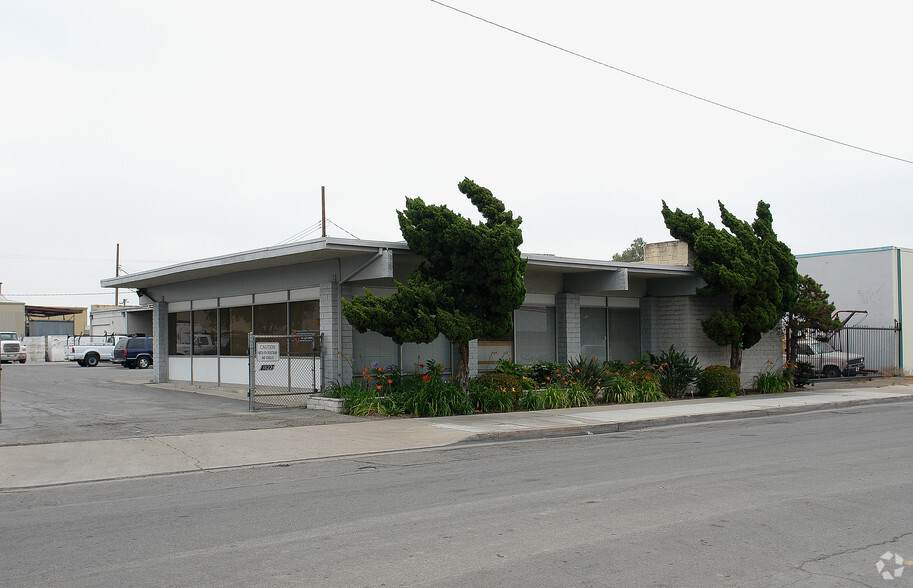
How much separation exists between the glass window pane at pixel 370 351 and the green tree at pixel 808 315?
1289cm

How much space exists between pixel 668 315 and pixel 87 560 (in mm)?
21036

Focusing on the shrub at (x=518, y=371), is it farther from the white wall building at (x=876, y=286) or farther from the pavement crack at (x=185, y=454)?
the white wall building at (x=876, y=286)

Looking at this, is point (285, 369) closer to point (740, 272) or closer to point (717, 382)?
point (717, 382)

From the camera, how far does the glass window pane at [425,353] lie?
65.3 ft

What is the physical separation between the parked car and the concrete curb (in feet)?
33.4

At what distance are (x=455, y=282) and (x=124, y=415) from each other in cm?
763

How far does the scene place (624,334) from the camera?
25250 millimetres

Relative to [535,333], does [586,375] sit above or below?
below

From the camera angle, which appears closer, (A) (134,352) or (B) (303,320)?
(B) (303,320)

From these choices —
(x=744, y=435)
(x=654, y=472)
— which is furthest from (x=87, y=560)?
(x=744, y=435)

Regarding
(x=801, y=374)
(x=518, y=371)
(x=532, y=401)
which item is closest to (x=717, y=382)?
(x=801, y=374)

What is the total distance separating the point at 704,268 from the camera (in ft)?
74.6

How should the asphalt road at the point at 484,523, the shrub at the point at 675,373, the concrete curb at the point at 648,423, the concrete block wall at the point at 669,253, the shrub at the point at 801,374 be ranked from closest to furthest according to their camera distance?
the asphalt road at the point at 484,523 → the concrete curb at the point at 648,423 → the shrub at the point at 675,373 → the concrete block wall at the point at 669,253 → the shrub at the point at 801,374

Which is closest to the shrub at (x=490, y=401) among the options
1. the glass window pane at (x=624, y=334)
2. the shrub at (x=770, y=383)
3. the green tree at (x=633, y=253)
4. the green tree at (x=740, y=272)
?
the glass window pane at (x=624, y=334)
